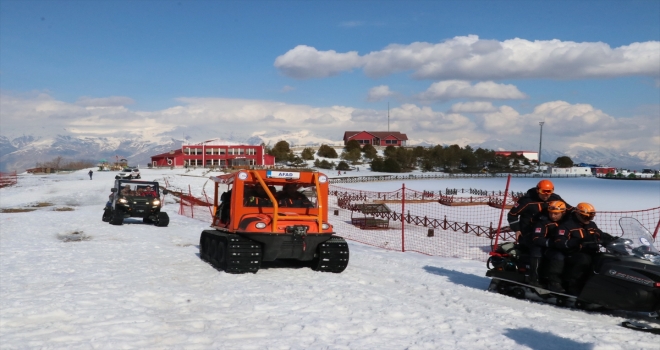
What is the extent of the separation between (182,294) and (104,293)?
1242 mm

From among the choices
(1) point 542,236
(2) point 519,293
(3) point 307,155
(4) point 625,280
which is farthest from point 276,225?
(3) point 307,155

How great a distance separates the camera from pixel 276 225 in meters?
11.3

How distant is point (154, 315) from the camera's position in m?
7.99

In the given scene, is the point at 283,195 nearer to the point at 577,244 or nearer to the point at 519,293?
the point at 519,293

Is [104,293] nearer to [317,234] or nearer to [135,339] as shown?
[135,339]

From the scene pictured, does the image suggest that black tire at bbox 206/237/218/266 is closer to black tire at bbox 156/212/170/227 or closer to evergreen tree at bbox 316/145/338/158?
black tire at bbox 156/212/170/227

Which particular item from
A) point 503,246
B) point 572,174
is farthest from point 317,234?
point 572,174

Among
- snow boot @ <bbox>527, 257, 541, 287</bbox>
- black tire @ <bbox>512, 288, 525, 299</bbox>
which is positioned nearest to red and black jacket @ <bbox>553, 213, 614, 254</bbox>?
snow boot @ <bbox>527, 257, 541, 287</bbox>

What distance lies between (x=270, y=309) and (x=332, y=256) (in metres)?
3.41

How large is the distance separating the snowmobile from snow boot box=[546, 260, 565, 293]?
0.08 meters

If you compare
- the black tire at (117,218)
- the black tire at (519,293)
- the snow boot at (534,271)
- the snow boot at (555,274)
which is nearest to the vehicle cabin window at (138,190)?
the black tire at (117,218)

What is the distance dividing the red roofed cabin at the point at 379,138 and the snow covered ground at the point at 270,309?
479ft

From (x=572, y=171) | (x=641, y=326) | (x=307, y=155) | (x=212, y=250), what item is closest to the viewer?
(x=641, y=326)

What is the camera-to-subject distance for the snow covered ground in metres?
6.86
